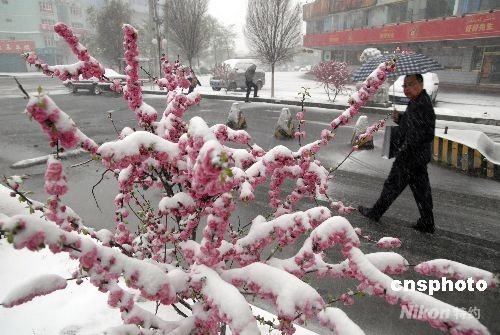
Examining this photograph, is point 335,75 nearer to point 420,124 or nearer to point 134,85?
point 420,124

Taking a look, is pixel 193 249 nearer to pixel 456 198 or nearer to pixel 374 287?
pixel 374 287

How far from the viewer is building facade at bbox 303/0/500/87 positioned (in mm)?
19875

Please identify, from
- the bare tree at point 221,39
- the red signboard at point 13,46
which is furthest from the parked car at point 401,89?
the red signboard at point 13,46

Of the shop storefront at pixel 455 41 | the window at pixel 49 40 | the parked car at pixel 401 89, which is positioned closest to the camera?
the parked car at pixel 401 89

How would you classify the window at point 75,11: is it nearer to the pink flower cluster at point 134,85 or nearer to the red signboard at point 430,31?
the red signboard at point 430,31

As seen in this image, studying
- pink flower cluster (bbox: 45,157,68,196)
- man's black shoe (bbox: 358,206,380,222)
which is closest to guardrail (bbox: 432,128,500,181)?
man's black shoe (bbox: 358,206,380,222)

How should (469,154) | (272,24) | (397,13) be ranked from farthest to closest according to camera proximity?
(397,13), (272,24), (469,154)

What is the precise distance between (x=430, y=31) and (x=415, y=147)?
22395mm

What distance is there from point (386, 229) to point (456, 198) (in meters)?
1.94

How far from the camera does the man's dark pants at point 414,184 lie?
3.98 meters

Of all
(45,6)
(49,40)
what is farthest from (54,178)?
(45,6)

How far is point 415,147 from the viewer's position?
12.7 ft

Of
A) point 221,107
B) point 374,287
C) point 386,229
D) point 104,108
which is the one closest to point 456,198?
point 386,229

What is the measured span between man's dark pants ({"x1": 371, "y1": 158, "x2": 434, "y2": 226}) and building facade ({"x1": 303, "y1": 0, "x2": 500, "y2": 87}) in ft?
64.5
